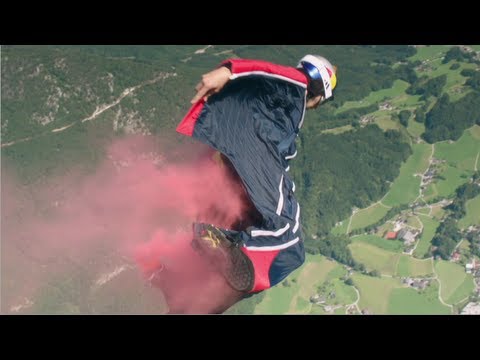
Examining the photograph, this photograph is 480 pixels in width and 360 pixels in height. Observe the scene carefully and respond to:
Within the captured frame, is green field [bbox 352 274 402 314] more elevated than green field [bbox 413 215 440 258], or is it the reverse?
green field [bbox 413 215 440 258]

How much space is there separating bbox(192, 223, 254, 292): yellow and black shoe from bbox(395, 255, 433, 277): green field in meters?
72.6

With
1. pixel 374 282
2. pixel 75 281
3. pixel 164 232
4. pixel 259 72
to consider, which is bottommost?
pixel 75 281

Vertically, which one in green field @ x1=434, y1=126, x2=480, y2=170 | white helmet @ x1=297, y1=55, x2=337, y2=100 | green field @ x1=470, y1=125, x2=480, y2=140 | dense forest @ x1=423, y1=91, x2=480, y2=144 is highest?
white helmet @ x1=297, y1=55, x2=337, y2=100

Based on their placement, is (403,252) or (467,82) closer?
(403,252)

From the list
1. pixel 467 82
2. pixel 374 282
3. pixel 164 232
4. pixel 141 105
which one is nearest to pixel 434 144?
pixel 467 82

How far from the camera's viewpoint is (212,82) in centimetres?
620

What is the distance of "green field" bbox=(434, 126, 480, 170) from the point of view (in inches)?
3797

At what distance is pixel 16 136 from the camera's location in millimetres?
106562

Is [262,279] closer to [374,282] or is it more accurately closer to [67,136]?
[374,282]

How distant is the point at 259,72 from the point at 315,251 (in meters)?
82.6

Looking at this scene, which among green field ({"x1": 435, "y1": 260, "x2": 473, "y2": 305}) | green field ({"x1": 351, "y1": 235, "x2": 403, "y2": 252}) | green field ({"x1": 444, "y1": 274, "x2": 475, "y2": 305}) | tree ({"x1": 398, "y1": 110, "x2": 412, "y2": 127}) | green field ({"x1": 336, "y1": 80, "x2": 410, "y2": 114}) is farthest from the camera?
green field ({"x1": 336, "y1": 80, "x2": 410, "y2": 114})

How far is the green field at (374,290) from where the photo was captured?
74.2m

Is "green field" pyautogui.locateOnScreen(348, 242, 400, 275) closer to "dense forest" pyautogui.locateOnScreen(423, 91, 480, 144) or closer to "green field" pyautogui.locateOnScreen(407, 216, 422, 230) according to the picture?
"green field" pyautogui.locateOnScreen(407, 216, 422, 230)

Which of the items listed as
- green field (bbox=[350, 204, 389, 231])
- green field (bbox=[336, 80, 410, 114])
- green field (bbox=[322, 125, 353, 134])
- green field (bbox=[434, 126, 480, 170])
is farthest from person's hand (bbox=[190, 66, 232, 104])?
green field (bbox=[336, 80, 410, 114])
